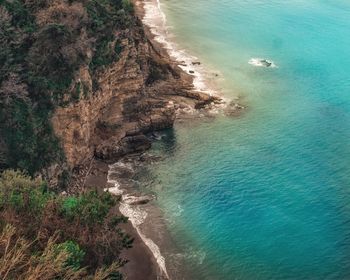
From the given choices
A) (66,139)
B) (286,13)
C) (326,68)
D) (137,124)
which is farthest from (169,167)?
(286,13)

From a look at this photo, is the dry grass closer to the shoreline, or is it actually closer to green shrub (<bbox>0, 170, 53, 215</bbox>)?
green shrub (<bbox>0, 170, 53, 215</bbox>)

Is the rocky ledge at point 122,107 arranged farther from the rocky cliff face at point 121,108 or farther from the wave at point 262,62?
the wave at point 262,62

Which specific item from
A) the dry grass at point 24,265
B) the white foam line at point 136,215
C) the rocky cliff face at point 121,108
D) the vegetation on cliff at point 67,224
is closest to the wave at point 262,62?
the rocky cliff face at point 121,108

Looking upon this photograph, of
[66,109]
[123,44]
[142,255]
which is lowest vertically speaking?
[142,255]

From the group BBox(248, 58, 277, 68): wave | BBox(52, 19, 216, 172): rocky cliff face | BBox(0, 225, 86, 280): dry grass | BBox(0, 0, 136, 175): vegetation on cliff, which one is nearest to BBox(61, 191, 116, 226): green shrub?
BBox(0, 0, 136, 175): vegetation on cliff

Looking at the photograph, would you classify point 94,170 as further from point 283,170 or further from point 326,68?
point 326,68
